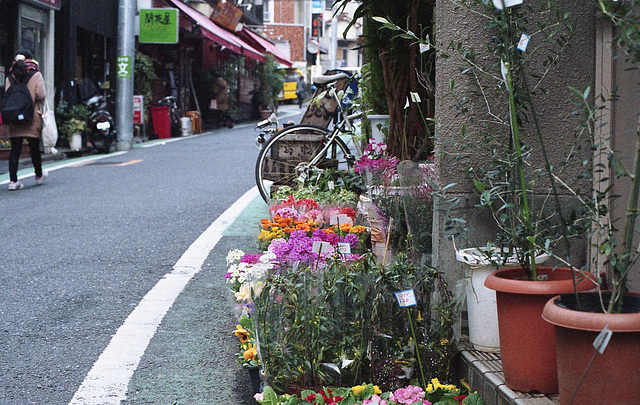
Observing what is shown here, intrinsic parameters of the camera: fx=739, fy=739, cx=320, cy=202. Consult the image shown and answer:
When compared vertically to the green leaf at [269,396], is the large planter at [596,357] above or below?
above

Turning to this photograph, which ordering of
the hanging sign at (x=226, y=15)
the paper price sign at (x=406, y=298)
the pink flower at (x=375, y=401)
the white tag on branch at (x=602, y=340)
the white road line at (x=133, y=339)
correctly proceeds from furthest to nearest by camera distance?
1. the hanging sign at (x=226, y=15)
2. the white road line at (x=133, y=339)
3. the paper price sign at (x=406, y=298)
4. the pink flower at (x=375, y=401)
5. the white tag on branch at (x=602, y=340)

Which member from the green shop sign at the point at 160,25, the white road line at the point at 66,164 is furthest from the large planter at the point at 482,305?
the green shop sign at the point at 160,25

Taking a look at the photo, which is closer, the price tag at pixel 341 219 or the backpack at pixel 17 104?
the price tag at pixel 341 219

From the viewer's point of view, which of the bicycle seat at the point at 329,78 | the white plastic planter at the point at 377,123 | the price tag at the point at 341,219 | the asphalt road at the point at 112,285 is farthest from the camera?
the bicycle seat at the point at 329,78

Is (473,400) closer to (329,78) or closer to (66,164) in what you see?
(329,78)

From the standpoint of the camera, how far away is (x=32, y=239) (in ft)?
20.9

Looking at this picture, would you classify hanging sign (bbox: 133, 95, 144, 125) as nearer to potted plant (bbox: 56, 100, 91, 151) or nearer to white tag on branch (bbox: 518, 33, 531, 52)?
potted plant (bbox: 56, 100, 91, 151)

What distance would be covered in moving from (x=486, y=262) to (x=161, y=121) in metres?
18.2

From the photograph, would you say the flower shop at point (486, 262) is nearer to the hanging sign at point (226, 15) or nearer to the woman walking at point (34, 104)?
the woman walking at point (34, 104)

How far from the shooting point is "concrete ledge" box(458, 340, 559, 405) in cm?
254

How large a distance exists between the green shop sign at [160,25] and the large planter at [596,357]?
57.2 feet

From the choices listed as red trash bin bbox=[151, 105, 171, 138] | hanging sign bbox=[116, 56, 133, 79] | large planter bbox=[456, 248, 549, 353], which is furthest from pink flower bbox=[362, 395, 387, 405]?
red trash bin bbox=[151, 105, 171, 138]

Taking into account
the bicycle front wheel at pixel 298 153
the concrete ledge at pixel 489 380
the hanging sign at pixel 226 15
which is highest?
the hanging sign at pixel 226 15

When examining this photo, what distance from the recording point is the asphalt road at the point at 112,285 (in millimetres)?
3326
